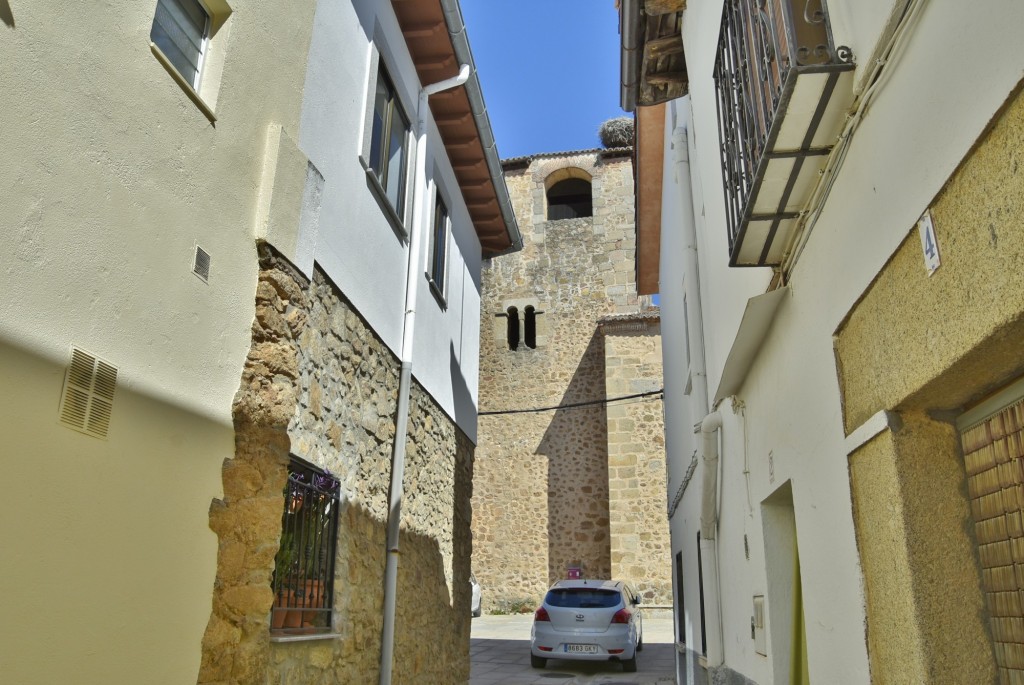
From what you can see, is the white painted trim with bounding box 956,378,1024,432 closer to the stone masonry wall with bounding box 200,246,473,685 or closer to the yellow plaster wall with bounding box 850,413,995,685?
the yellow plaster wall with bounding box 850,413,995,685

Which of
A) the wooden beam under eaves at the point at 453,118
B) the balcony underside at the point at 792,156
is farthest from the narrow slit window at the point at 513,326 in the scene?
the balcony underside at the point at 792,156

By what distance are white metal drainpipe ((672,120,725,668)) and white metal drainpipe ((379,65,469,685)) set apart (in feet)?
7.78

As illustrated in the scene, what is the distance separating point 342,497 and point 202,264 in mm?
2038

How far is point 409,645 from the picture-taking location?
6.36 m

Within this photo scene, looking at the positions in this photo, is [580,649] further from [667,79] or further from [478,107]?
[667,79]

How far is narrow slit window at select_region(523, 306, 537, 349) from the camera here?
22188mm

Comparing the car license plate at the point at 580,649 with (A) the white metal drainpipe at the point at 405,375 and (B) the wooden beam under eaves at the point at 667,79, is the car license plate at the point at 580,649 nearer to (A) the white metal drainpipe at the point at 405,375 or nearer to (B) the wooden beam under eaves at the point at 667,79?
(A) the white metal drainpipe at the point at 405,375

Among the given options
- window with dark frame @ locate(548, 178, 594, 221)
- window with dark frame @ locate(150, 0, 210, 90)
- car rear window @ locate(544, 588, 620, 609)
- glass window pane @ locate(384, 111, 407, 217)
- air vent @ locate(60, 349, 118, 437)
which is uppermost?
window with dark frame @ locate(548, 178, 594, 221)

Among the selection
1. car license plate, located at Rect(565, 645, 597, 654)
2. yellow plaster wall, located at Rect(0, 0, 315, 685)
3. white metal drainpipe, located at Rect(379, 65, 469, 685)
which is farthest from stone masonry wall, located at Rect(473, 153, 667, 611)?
yellow plaster wall, located at Rect(0, 0, 315, 685)

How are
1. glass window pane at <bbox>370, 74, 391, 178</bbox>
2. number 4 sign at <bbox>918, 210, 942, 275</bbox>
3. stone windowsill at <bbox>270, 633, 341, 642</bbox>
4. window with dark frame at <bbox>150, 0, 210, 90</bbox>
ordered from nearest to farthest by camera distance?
1. number 4 sign at <bbox>918, 210, 942, 275</bbox>
2. window with dark frame at <bbox>150, 0, 210, 90</bbox>
3. stone windowsill at <bbox>270, 633, 341, 642</bbox>
4. glass window pane at <bbox>370, 74, 391, 178</bbox>

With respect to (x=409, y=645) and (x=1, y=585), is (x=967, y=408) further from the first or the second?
(x=409, y=645)

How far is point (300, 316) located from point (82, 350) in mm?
1651

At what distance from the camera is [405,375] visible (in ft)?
21.2

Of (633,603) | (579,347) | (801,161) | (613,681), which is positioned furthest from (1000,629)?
(579,347)
